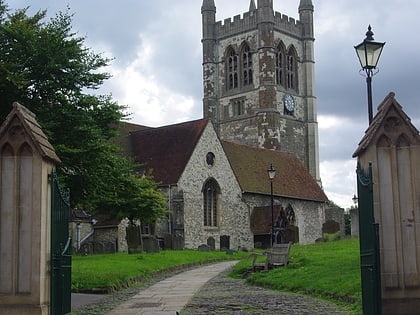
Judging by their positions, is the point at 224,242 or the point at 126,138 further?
the point at 126,138

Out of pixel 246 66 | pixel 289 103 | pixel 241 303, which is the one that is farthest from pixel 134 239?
pixel 246 66

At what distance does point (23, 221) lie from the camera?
31.6ft

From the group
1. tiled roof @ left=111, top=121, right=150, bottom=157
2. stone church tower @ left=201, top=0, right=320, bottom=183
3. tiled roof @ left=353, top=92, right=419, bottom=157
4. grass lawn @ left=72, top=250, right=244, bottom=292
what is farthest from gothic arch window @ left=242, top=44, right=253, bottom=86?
tiled roof @ left=353, top=92, right=419, bottom=157

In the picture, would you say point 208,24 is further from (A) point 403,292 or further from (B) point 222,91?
(A) point 403,292

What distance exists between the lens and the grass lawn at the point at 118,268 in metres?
18.8

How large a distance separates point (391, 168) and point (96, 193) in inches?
592

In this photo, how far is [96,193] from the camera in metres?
23.5

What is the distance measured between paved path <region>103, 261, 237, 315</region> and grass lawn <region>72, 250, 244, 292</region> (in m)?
1.03

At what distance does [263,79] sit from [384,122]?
66.0 m

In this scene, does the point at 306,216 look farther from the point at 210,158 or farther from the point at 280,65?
the point at 280,65

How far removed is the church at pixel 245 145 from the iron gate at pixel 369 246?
2729 centimetres

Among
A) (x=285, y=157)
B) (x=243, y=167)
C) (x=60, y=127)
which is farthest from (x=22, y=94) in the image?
(x=285, y=157)

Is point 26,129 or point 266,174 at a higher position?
point 266,174

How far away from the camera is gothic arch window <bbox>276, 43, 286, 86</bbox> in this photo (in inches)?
3086
